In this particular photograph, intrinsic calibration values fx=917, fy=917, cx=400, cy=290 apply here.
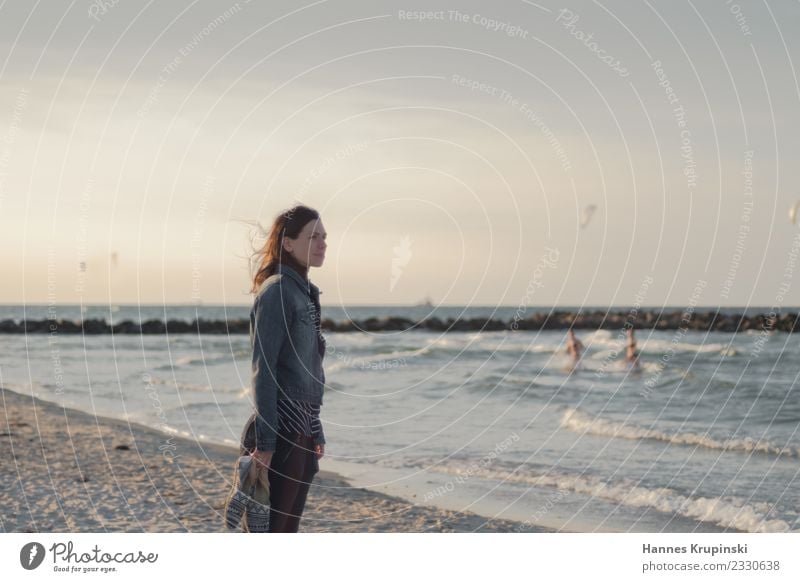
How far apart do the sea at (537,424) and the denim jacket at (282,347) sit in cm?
198

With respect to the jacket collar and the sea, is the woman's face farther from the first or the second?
the sea

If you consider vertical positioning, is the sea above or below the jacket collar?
below

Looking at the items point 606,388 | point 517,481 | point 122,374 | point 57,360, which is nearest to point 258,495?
point 517,481

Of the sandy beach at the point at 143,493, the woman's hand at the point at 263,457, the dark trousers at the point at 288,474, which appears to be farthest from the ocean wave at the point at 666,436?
the woman's hand at the point at 263,457

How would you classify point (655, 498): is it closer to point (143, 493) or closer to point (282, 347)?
point (143, 493)

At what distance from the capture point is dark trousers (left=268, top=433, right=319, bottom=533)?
4805 millimetres

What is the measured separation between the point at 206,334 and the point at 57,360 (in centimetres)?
2494

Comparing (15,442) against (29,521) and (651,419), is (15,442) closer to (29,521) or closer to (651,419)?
(29,521)

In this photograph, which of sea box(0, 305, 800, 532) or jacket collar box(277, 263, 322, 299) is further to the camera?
sea box(0, 305, 800, 532)

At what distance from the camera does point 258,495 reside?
481 centimetres

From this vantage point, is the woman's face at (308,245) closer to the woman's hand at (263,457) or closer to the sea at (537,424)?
the woman's hand at (263,457)

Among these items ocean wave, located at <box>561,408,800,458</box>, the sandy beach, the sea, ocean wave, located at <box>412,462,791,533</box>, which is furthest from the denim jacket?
ocean wave, located at <box>561,408,800,458</box>

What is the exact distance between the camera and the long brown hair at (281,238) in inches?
194

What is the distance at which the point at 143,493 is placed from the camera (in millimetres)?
9562
